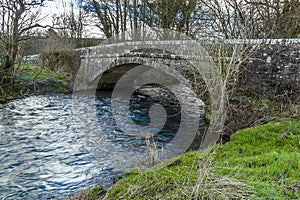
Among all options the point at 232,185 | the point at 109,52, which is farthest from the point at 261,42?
the point at 109,52

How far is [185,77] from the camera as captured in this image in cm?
787

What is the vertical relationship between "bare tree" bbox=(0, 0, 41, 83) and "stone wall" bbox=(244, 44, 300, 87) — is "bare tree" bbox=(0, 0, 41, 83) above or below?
above

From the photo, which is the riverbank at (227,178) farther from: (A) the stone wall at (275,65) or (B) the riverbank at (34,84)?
(B) the riverbank at (34,84)

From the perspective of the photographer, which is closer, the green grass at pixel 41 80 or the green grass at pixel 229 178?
the green grass at pixel 229 178

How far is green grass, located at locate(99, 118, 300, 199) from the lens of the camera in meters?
2.41

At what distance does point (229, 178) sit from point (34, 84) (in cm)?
1133

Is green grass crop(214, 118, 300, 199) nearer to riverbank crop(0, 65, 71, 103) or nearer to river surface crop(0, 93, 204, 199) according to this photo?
river surface crop(0, 93, 204, 199)

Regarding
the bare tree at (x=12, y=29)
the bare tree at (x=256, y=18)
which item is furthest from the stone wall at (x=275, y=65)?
the bare tree at (x=12, y=29)

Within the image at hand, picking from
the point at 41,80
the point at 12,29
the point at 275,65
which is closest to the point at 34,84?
the point at 41,80

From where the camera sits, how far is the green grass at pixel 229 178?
2410 millimetres

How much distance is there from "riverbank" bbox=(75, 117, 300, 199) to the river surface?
1072mm

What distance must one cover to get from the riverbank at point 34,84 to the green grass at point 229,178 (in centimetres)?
865

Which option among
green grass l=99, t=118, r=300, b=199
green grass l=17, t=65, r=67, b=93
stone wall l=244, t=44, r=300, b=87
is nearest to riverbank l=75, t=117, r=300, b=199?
green grass l=99, t=118, r=300, b=199

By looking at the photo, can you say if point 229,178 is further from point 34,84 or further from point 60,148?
point 34,84
